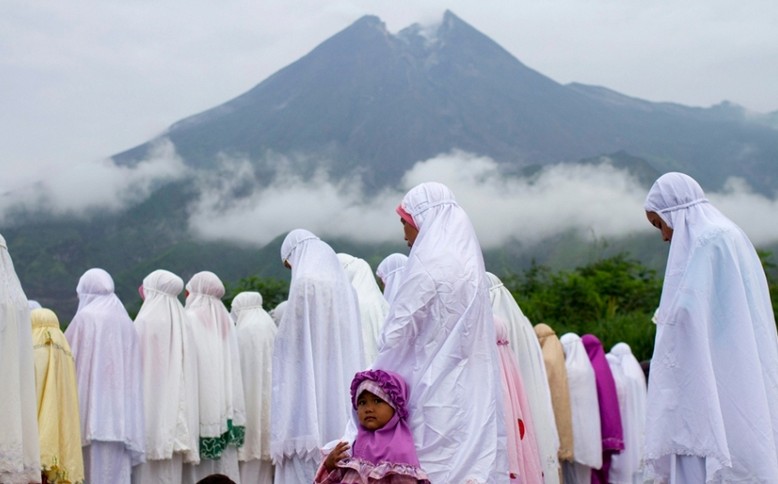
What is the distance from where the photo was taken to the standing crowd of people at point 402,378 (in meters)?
4.68

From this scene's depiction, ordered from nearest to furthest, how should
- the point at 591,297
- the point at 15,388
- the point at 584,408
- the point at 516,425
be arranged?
the point at 15,388 < the point at 516,425 < the point at 584,408 < the point at 591,297

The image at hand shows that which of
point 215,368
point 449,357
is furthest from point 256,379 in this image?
point 449,357

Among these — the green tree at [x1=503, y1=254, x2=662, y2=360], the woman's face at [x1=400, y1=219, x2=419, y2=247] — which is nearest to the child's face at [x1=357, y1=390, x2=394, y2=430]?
the woman's face at [x1=400, y1=219, x2=419, y2=247]

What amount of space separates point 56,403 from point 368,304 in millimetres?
2497

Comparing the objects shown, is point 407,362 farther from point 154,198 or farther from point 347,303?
point 154,198

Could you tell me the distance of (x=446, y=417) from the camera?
15.3 ft

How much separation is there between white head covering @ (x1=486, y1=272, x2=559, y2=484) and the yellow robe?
9.92 ft

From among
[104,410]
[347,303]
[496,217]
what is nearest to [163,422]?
[104,410]

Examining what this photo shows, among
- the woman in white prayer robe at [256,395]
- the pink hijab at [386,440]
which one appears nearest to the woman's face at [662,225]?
the pink hijab at [386,440]

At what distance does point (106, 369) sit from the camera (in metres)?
7.88

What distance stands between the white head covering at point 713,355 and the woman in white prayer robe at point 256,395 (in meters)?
5.13

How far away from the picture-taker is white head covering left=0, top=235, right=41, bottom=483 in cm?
562

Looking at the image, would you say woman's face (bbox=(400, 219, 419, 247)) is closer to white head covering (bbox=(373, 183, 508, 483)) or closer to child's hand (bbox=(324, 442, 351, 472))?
white head covering (bbox=(373, 183, 508, 483))

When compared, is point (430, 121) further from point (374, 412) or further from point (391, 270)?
point (374, 412)
